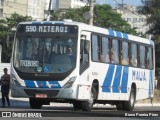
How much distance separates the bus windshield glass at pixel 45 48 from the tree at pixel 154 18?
46354mm

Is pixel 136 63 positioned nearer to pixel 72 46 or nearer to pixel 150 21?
pixel 72 46

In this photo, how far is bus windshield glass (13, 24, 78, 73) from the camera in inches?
960

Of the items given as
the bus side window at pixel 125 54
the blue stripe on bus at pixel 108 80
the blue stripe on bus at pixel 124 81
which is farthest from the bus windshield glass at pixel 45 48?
the blue stripe on bus at pixel 124 81

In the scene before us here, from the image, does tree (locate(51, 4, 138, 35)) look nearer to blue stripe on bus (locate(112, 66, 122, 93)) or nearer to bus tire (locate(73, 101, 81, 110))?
blue stripe on bus (locate(112, 66, 122, 93))

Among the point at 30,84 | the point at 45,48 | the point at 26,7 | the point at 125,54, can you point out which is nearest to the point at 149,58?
the point at 125,54

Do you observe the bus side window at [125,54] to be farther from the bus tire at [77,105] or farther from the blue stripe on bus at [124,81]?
the bus tire at [77,105]

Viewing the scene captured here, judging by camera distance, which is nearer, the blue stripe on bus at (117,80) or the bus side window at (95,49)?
the bus side window at (95,49)

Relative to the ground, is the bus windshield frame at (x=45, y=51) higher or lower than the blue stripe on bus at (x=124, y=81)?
higher

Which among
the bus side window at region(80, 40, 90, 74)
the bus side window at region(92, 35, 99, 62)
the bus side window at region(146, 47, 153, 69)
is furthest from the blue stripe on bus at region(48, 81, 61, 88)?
Result: the bus side window at region(146, 47, 153, 69)

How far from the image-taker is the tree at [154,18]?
71438 millimetres

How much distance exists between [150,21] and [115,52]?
146 ft

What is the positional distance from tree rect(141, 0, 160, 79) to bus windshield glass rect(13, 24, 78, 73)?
152 feet

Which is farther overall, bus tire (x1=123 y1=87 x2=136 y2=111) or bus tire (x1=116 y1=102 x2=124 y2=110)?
bus tire (x1=116 y1=102 x2=124 y2=110)

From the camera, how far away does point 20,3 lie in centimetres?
12838
